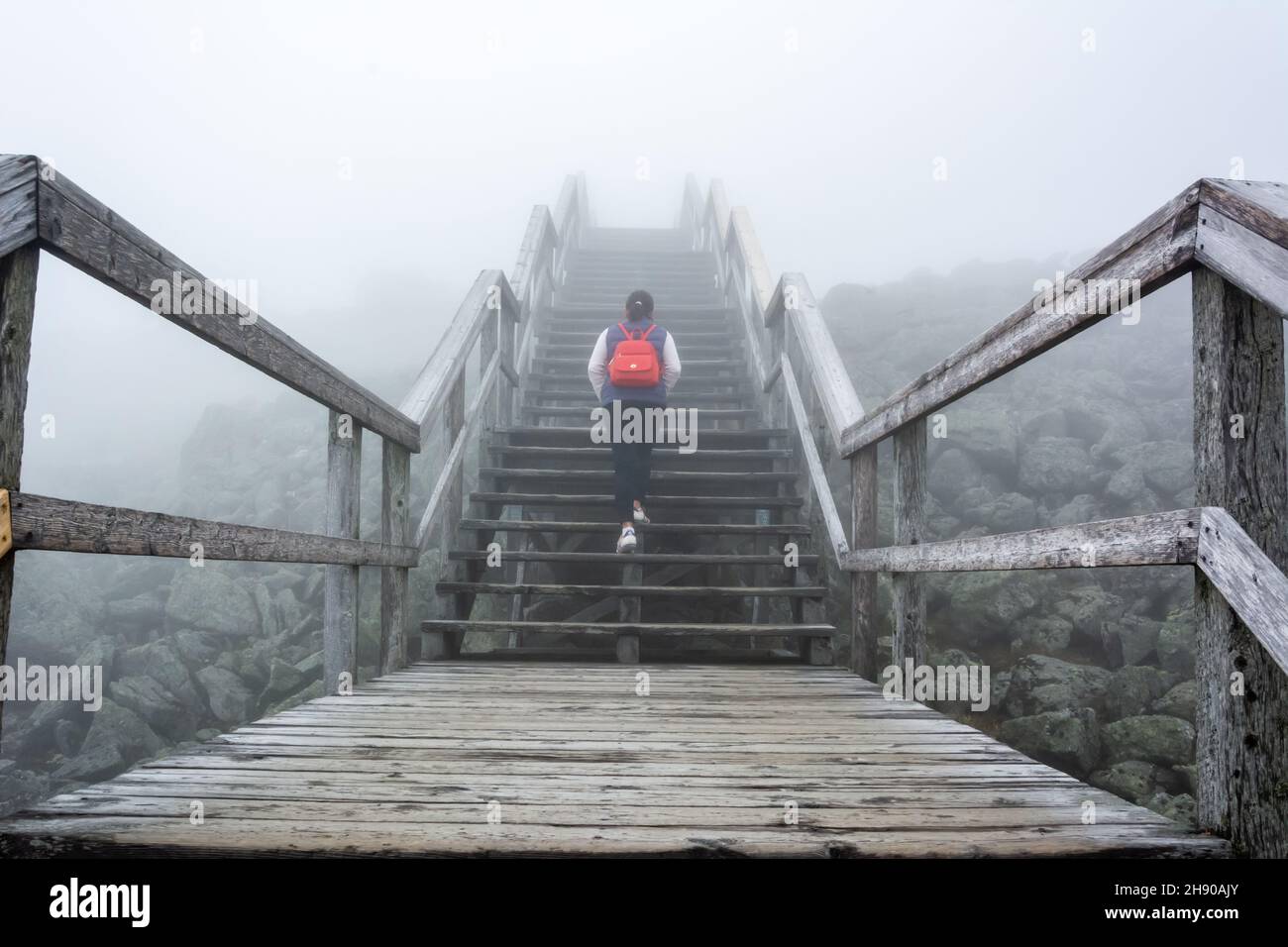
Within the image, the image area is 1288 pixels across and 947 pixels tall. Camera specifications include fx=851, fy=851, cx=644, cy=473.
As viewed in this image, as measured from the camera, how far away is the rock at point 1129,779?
19.1ft

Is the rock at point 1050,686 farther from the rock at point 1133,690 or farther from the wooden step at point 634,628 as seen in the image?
→ the wooden step at point 634,628

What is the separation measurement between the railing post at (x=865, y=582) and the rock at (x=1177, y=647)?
17.7 ft

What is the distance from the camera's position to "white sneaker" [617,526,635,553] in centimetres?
445

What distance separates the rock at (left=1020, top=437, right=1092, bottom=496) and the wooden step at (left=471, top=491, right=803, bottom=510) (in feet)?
24.1

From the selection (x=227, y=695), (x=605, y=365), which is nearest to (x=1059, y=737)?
(x=605, y=365)

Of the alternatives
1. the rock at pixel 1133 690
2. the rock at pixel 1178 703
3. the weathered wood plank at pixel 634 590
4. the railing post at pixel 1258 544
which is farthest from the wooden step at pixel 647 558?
the rock at pixel 1178 703

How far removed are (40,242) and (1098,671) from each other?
311 inches

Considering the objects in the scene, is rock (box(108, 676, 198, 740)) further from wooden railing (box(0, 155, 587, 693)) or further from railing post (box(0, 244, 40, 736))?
railing post (box(0, 244, 40, 736))

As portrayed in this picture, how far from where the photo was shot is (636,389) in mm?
4898

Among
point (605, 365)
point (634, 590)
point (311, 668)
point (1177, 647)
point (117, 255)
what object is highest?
point (605, 365)

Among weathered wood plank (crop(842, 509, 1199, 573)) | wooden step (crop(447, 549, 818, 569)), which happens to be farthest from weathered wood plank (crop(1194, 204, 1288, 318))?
wooden step (crop(447, 549, 818, 569))

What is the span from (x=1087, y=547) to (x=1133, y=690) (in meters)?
6.37

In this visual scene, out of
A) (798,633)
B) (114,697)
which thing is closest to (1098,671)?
(798,633)

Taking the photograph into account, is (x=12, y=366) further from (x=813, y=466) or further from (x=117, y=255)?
(x=813, y=466)
